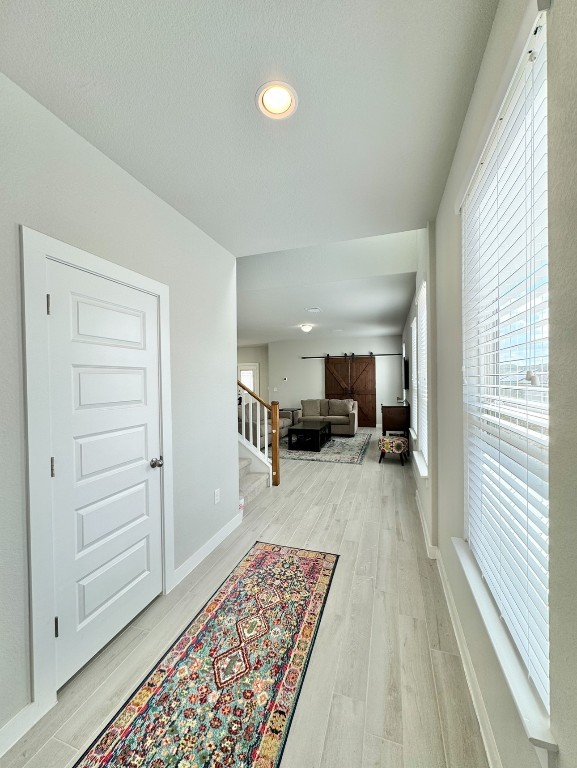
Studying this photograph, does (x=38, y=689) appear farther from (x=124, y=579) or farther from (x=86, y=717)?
(x=124, y=579)

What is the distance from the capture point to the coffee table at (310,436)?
20.4 feet

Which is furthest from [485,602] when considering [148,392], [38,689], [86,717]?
[148,392]

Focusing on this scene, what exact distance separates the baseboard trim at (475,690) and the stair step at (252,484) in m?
2.26

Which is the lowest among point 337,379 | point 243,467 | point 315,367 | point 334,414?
point 243,467

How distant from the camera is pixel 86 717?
4.21 ft

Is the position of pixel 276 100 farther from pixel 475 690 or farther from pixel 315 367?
pixel 315 367

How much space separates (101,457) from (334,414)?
6.70m

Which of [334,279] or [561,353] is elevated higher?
[334,279]

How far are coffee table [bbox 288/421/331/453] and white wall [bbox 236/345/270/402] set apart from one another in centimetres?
364

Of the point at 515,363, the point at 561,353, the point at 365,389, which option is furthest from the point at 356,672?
the point at 365,389

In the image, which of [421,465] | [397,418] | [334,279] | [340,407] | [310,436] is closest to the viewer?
[421,465]

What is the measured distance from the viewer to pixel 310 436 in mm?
6711

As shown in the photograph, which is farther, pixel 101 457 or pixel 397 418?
pixel 397 418

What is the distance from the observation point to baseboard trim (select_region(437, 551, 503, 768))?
1.07m
